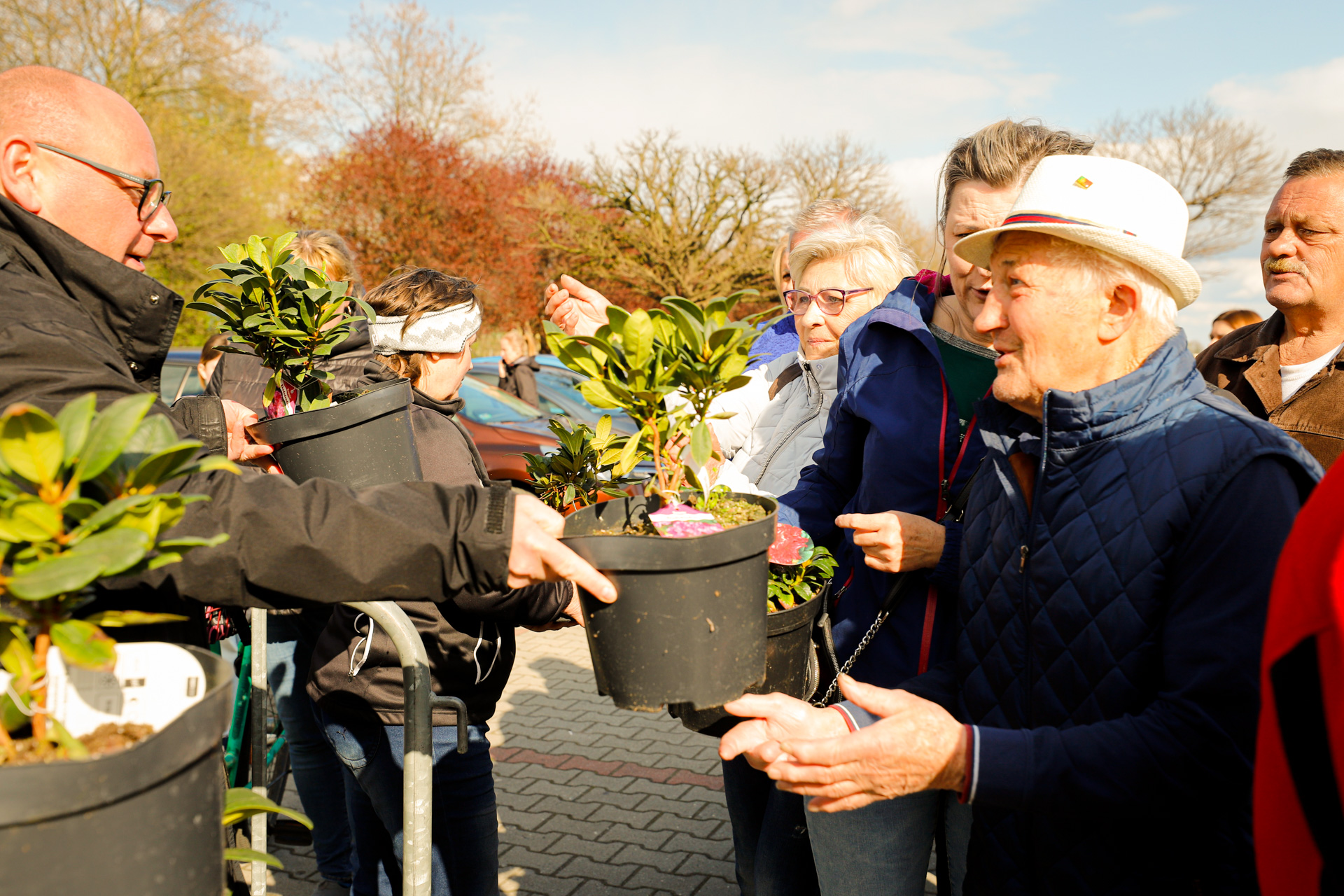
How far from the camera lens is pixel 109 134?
1744mm

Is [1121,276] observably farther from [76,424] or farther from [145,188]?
[145,188]

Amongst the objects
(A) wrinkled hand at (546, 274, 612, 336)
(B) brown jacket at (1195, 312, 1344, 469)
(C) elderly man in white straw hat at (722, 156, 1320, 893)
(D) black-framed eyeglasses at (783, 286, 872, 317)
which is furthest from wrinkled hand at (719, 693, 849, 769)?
(B) brown jacket at (1195, 312, 1344, 469)

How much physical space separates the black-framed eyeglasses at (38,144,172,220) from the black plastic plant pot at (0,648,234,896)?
1228 millimetres

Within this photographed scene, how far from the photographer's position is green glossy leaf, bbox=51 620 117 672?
971mm

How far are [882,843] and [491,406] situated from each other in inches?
273

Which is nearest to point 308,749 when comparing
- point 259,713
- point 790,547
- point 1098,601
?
point 259,713

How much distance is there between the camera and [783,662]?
1854mm

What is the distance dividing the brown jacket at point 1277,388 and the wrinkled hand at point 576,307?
2.06 m

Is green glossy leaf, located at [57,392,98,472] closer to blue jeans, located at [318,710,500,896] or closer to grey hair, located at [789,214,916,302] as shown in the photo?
blue jeans, located at [318,710,500,896]

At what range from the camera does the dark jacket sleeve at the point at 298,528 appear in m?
1.35

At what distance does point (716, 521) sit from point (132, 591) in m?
1.00

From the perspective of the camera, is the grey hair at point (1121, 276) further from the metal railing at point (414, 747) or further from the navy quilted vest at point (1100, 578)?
the metal railing at point (414, 747)

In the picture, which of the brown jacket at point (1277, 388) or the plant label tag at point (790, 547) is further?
the brown jacket at point (1277, 388)

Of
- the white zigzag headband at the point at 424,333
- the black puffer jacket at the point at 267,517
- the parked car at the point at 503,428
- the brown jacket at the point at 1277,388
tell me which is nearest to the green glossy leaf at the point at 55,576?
the black puffer jacket at the point at 267,517
